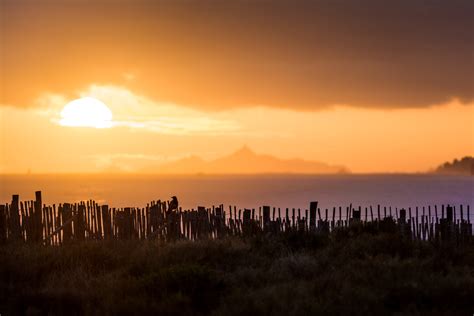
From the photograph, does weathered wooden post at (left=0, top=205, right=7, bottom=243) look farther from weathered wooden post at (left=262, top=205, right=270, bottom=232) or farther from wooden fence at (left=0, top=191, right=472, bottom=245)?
weathered wooden post at (left=262, top=205, right=270, bottom=232)

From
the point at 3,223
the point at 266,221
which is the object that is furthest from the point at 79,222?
the point at 266,221

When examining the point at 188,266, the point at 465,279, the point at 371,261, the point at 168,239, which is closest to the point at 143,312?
the point at 188,266

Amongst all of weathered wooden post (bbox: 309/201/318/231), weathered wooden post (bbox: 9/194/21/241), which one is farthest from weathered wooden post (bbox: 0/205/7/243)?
weathered wooden post (bbox: 309/201/318/231)

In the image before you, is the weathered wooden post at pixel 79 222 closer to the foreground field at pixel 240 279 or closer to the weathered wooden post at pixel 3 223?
the weathered wooden post at pixel 3 223

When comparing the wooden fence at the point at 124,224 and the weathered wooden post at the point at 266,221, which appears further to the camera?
the wooden fence at the point at 124,224

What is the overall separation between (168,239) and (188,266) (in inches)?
251

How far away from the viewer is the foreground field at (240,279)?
353 inches

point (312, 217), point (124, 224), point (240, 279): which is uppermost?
point (312, 217)

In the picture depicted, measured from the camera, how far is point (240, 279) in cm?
1053

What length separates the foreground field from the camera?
8.97m

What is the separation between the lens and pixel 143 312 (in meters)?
8.74

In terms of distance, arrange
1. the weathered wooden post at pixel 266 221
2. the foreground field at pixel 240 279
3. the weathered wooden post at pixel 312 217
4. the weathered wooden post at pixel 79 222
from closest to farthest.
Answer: the foreground field at pixel 240 279 → the weathered wooden post at pixel 266 221 → the weathered wooden post at pixel 312 217 → the weathered wooden post at pixel 79 222

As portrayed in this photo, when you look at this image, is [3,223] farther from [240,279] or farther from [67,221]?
[240,279]

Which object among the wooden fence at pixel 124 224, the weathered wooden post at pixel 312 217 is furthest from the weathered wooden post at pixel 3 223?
the weathered wooden post at pixel 312 217
